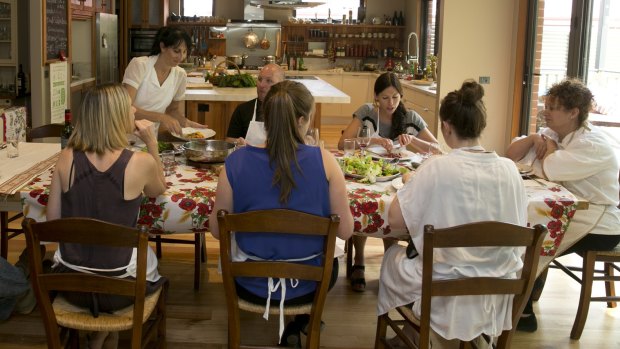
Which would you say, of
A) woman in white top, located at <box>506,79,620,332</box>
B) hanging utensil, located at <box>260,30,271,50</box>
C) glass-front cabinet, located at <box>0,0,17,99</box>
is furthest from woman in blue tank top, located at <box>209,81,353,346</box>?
hanging utensil, located at <box>260,30,271,50</box>

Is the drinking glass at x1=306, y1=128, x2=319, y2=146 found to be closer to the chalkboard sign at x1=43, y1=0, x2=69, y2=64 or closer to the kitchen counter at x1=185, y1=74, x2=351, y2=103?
the kitchen counter at x1=185, y1=74, x2=351, y2=103

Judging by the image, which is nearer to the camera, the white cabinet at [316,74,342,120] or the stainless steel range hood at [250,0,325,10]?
the stainless steel range hood at [250,0,325,10]

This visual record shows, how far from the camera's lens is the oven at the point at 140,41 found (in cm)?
1053

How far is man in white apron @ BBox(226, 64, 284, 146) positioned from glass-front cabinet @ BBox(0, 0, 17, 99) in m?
3.31

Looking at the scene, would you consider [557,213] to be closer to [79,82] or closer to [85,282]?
[85,282]

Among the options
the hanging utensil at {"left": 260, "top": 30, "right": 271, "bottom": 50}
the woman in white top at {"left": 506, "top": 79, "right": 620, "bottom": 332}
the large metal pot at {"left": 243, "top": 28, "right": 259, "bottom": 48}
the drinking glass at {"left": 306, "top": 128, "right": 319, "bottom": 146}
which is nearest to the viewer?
the drinking glass at {"left": 306, "top": 128, "right": 319, "bottom": 146}

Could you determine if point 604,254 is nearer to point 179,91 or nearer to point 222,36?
point 179,91

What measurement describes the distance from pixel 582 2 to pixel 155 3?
7156mm

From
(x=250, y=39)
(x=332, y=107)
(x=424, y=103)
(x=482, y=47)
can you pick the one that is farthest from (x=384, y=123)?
(x=250, y=39)

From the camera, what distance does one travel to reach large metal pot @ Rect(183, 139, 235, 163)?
3.22m

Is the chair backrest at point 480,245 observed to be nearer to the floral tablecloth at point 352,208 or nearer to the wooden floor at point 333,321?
the floral tablecloth at point 352,208

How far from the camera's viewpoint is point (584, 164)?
317 centimetres

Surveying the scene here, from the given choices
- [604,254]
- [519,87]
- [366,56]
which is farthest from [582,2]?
[366,56]

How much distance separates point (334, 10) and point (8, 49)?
20.2 ft
